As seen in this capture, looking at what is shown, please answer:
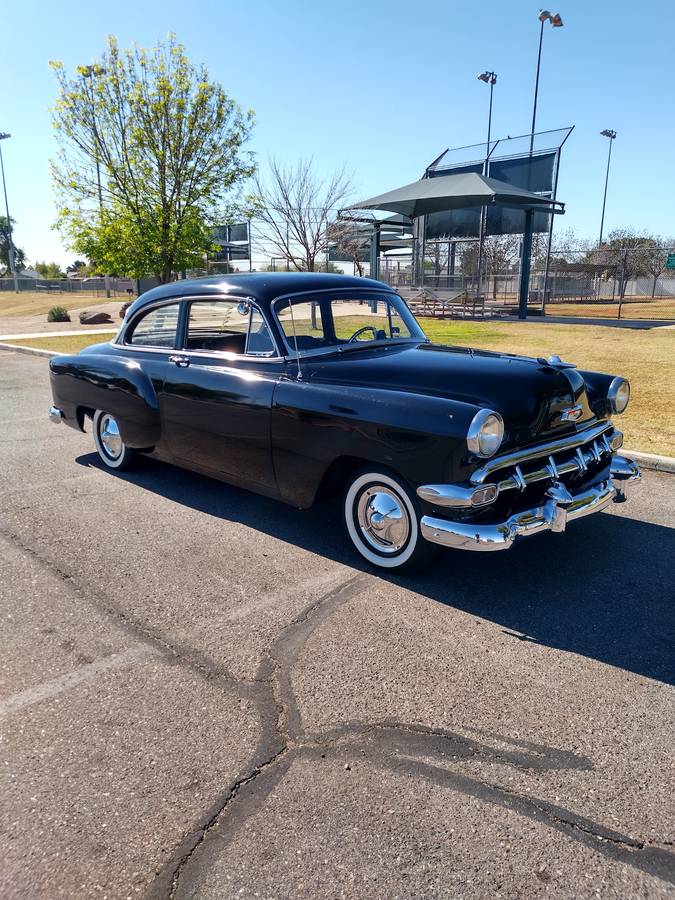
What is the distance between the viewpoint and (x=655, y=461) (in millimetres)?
5543

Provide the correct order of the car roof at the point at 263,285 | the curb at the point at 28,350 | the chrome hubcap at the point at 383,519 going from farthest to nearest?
the curb at the point at 28,350 < the car roof at the point at 263,285 < the chrome hubcap at the point at 383,519

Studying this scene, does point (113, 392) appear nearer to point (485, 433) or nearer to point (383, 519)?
point (383, 519)

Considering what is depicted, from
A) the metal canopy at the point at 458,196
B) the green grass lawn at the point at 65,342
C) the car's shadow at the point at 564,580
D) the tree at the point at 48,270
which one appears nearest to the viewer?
the car's shadow at the point at 564,580

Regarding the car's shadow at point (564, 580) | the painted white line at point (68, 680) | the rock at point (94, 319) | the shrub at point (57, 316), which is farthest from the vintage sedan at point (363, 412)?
the shrub at point (57, 316)

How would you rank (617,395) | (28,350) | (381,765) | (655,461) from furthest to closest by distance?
1. (28,350)
2. (655,461)
3. (617,395)
4. (381,765)

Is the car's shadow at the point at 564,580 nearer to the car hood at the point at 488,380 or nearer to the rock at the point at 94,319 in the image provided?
the car hood at the point at 488,380

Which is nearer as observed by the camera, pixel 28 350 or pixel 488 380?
pixel 488 380

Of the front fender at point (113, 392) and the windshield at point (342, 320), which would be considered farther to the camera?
the front fender at point (113, 392)

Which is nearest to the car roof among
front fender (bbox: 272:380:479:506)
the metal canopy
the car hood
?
the car hood

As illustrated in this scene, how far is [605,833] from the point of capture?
1946 mm

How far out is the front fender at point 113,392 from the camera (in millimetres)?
4930

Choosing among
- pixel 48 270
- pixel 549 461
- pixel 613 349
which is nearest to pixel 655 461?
pixel 549 461

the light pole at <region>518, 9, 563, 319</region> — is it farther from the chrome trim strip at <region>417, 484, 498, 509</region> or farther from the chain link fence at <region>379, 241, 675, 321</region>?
the chrome trim strip at <region>417, 484, 498, 509</region>

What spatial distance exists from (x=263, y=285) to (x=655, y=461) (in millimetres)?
3671
